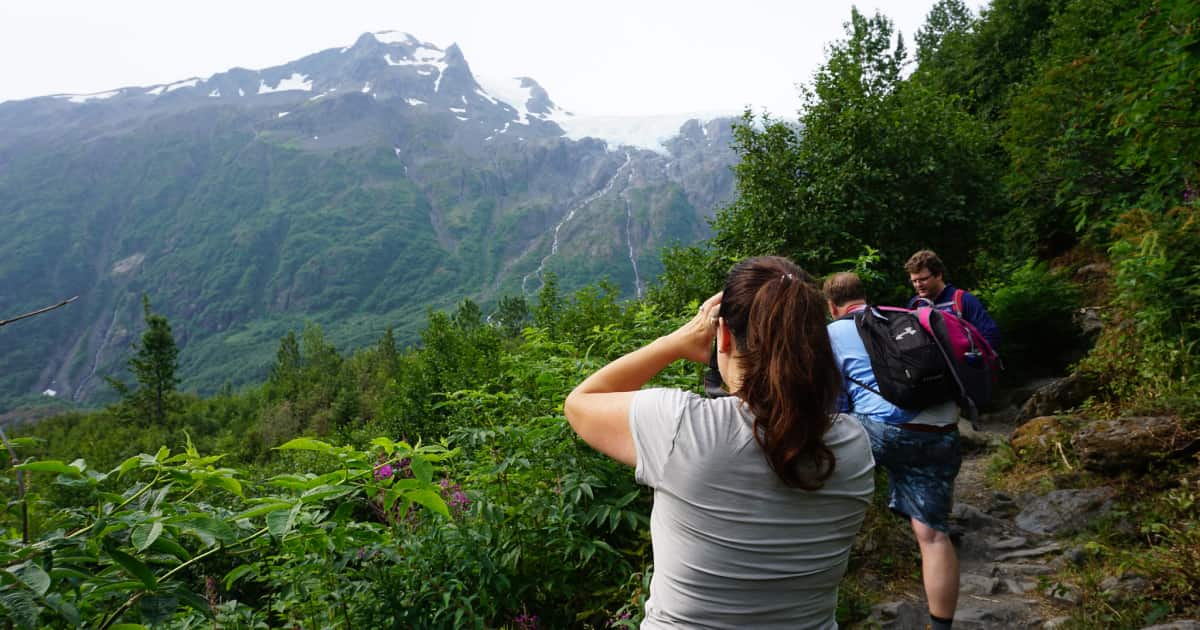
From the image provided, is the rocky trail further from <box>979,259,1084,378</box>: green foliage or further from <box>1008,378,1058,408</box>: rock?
<box>979,259,1084,378</box>: green foliage

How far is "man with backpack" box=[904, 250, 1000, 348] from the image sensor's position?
13.9 ft

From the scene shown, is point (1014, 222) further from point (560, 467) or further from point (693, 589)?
point (693, 589)

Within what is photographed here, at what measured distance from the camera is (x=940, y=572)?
322 centimetres

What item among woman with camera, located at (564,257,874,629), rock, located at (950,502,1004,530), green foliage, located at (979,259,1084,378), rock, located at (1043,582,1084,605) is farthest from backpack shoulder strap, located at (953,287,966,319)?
green foliage, located at (979,259,1084,378)

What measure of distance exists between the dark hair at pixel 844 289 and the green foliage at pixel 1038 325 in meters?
10.2

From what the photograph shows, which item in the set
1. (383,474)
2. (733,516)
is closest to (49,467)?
(383,474)

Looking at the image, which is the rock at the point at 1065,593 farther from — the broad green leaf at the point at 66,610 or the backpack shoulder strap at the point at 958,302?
the broad green leaf at the point at 66,610

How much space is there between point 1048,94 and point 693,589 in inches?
788

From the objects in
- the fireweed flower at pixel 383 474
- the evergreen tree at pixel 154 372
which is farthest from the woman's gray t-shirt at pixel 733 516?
the evergreen tree at pixel 154 372

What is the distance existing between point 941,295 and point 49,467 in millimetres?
4916

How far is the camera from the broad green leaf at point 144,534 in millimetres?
1280

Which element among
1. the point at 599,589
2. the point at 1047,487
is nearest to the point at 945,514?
the point at 599,589

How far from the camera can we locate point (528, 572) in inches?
117

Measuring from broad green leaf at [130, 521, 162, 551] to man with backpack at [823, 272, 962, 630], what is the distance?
302 cm
